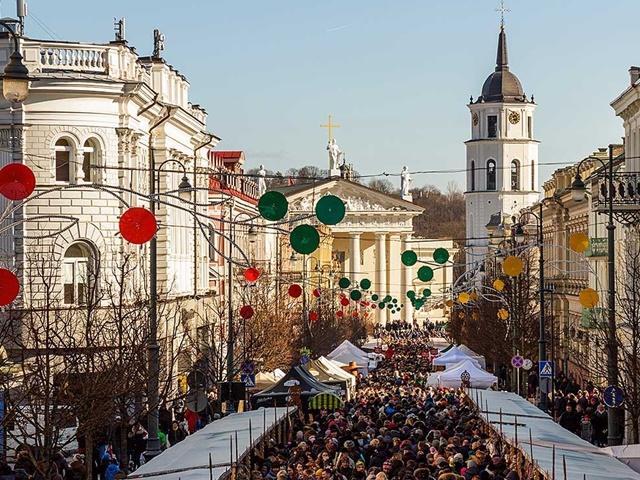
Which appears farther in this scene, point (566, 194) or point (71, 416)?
point (566, 194)

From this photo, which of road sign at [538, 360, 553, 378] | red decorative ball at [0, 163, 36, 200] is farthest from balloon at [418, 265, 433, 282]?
red decorative ball at [0, 163, 36, 200]

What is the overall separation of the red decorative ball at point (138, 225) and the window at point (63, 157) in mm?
23319

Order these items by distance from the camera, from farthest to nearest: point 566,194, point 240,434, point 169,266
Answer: point 566,194
point 169,266
point 240,434

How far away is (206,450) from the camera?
22.0 m

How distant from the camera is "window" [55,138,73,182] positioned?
137 ft

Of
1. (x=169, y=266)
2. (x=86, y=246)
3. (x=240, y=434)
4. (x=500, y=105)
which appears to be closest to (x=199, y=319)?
(x=169, y=266)

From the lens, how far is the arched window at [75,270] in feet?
138

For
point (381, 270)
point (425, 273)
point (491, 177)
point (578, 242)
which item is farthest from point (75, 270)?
point (381, 270)

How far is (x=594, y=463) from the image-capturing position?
19984 mm

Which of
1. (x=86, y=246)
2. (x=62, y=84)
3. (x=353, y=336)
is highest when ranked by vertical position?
(x=62, y=84)

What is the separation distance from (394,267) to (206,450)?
433 ft

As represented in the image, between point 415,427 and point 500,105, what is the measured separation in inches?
4800

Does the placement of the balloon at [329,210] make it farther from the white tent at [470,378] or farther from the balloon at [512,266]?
the white tent at [470,378]

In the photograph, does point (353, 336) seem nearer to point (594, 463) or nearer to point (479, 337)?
point (479, 337)
